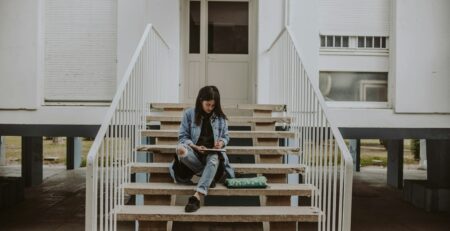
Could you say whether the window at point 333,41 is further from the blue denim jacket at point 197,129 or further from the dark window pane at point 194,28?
the blue denim jacket at point 197,129

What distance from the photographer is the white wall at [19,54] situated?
24.3 ft

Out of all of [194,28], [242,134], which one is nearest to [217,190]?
[242,134]

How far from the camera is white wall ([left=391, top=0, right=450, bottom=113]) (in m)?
7.39

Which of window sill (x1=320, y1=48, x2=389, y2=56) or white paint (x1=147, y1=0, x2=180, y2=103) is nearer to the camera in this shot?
window sill (x1=320, y1=48, x2=389, y2=56)

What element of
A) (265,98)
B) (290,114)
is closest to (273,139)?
(290,114)

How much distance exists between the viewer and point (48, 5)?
771 cm

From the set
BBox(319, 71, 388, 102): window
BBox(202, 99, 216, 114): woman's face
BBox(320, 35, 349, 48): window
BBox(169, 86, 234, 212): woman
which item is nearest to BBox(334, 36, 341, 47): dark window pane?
BBox(320, 35, 349, 48): window

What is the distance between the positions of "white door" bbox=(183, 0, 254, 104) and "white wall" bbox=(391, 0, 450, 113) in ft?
8.14

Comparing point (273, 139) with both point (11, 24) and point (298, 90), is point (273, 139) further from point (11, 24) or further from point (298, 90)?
point (11, 24)

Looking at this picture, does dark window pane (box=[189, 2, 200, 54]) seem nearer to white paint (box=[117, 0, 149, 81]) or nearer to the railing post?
white paint (box=[117, 0, 149, 81])

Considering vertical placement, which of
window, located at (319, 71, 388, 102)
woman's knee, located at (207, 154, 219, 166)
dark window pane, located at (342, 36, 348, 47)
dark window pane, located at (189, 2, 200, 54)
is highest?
dark window pane, located at (189, 2, 200, 54)

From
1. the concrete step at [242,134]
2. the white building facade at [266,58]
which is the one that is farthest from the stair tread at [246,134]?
the white building facade at [266,58]

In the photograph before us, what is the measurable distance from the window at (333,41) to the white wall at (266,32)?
Answer: 70 centimetres

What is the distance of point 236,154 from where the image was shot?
5859mm
